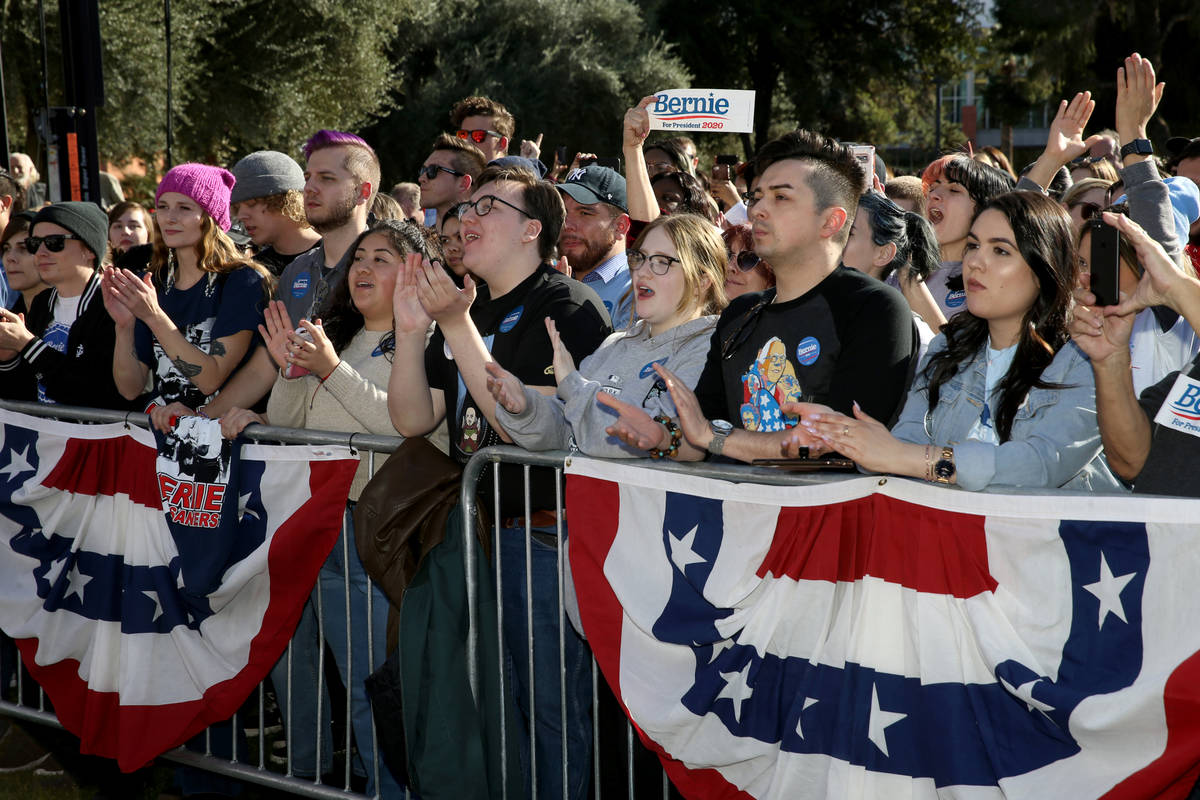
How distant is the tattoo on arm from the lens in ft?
16.3

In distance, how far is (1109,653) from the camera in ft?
9.67

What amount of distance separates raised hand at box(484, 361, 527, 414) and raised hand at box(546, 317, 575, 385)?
0.16 m

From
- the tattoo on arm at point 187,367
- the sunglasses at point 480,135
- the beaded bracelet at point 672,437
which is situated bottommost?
the beaded bracelet at point 672,437

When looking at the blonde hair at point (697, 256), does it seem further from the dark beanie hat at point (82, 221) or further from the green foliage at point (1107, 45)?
the green foliage at point (1107, 45)

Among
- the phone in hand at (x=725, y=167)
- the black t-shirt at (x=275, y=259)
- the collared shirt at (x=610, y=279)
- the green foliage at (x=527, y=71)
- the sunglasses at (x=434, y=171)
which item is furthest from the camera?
the green foliage at (x=527, y=71)

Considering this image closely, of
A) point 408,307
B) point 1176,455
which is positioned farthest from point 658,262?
point 1176,455

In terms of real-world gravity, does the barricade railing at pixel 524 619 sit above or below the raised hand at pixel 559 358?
below

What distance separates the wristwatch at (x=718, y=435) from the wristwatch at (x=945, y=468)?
2.27ft

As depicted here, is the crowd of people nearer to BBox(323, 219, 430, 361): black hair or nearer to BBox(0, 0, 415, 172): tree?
BBox(323, 219, 430, 361): black hair

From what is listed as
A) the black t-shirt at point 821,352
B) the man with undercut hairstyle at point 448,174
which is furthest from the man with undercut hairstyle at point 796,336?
the man with undercut hairstyle at point 448,174

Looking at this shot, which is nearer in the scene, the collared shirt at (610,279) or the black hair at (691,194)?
the collared shirt at (610,279)

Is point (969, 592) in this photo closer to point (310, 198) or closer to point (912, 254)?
point (912, 254)

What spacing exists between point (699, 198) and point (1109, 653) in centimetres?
370

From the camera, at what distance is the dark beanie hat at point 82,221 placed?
227 inches
